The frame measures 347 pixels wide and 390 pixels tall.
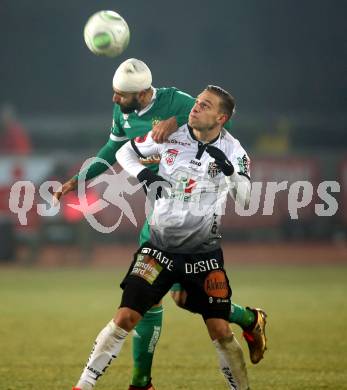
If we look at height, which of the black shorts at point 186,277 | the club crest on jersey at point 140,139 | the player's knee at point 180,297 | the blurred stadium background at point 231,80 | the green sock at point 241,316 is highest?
the blurred stadium background at point 231,80

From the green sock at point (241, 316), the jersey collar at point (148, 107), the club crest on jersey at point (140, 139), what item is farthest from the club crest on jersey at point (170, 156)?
the green sock at point (241, 316)

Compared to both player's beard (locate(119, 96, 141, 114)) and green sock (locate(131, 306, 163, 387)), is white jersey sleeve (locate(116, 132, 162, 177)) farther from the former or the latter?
green sock (locate(131, 306, 163, 387))

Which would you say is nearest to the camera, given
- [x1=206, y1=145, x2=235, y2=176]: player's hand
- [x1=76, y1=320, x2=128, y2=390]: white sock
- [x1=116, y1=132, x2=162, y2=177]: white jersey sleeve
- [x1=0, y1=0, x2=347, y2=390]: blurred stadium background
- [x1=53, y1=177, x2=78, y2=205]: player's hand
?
[x1=76, y1=320, x2=128, y2=390]: white sock

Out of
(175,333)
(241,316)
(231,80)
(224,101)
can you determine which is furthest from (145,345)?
(231,80)

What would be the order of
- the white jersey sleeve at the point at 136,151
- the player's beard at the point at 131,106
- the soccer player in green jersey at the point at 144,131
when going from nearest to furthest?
the white jersey sleeve at the point at 136,151, the soccer player in green jersey at the point at 144,131, the player's beard at the point at 131,106

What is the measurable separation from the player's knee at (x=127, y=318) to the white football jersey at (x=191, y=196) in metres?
0.50

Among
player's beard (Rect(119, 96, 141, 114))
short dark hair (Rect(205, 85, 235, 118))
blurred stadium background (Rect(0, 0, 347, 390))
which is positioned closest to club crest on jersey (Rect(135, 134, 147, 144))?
player's beard (Rect(119, 96, 141, 114))

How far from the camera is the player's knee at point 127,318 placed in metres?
6.55

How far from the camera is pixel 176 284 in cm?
718

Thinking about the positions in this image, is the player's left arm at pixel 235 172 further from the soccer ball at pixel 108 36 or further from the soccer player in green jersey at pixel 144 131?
the soccer ball at pixel 108 36

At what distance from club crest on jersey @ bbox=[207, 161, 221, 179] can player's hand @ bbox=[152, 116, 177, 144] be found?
0.35 metres

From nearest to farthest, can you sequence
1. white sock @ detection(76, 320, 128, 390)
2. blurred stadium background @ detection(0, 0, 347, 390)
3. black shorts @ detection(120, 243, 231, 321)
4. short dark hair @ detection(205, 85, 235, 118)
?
white sock @ detection(76, 320, 128, 390) → black shorts @ detection(120, 243, 231, 321) → short dark hair @ detection(205, 85, 235, 118) → blurred stadium background @ detection(0, 0, 347, 390)

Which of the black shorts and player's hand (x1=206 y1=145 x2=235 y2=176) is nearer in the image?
player's hand (x1=206 y1=145 x2=235 y2=176)

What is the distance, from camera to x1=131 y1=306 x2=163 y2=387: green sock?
24.1ft
